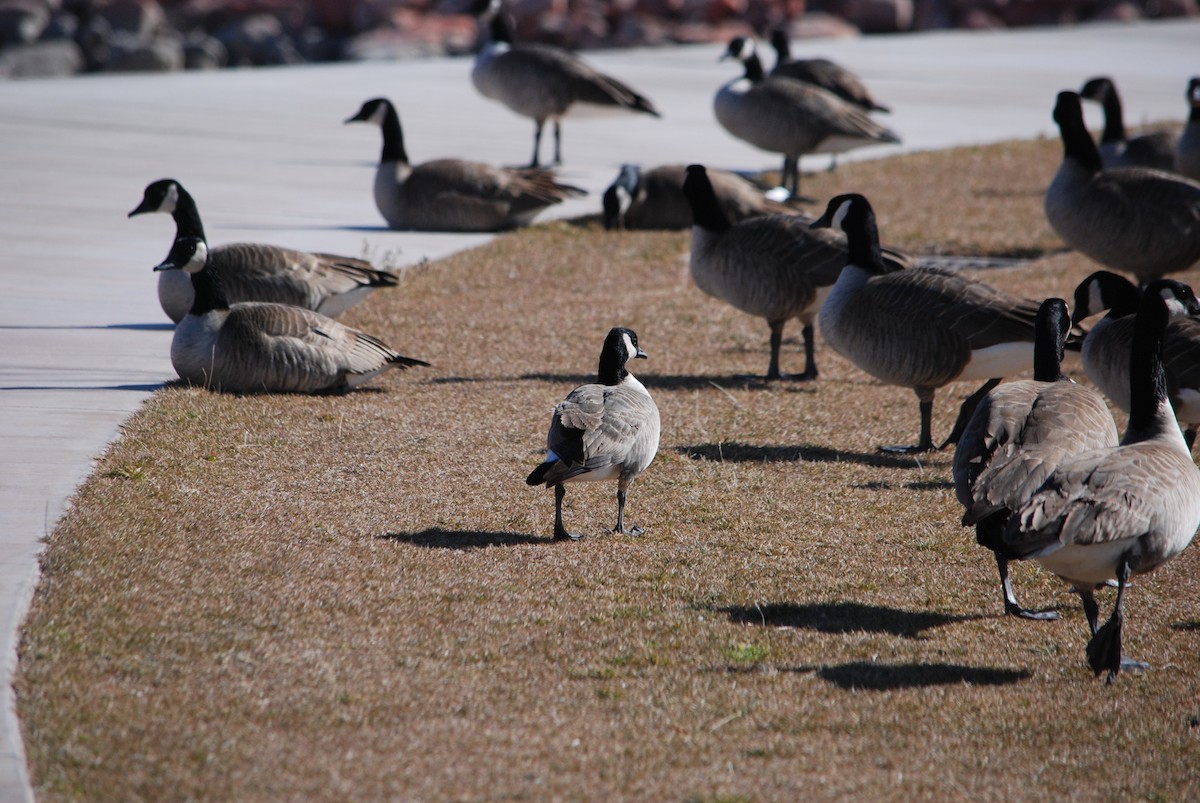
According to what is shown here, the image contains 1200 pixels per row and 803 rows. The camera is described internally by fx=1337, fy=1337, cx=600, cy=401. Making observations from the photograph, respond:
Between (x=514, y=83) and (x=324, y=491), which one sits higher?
(x=514, y=83)

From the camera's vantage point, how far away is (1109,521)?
4.90 meters

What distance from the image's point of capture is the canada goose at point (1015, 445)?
16.7 feet

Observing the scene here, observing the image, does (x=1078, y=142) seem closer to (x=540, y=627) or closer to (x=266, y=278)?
(x=266, y=278)

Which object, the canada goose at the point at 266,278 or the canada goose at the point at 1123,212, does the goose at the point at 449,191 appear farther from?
the canada goose at the point at 1123,212

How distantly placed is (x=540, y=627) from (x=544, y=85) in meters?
12.7

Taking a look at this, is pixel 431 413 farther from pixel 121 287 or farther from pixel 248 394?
pixel 121 287

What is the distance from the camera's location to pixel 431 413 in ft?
27.7

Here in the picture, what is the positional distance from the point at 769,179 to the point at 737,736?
1357cm

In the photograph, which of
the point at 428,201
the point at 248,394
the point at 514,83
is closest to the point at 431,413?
the point at 248,394

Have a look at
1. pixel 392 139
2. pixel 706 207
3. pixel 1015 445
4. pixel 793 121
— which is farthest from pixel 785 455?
pixel 793 121

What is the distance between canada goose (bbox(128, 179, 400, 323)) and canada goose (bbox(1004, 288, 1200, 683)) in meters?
5.84

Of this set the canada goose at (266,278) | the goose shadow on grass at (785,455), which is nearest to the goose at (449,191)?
the canada goose at (266,278)

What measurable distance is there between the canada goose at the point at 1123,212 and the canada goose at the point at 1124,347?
3.29 m

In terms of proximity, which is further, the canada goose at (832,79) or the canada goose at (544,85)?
the canada goose at (832,79)
